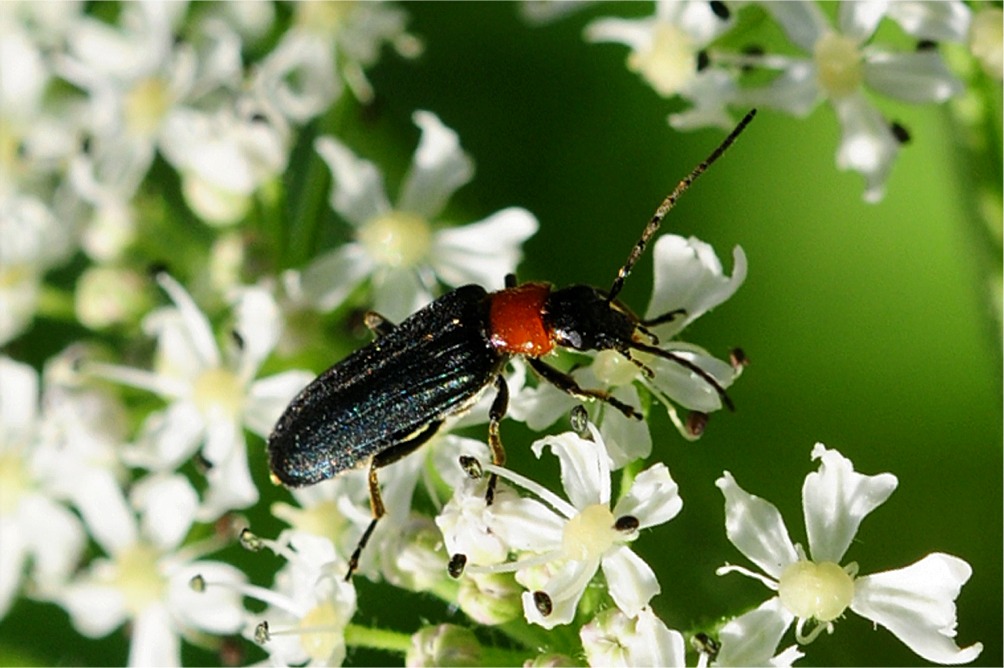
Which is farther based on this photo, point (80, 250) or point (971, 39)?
point (80, 250)

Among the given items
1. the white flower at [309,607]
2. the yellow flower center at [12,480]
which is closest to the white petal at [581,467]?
the white flower at [309,607]

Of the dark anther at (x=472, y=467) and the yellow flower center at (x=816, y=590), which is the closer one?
the yellow flower center at (x=816, y=590)

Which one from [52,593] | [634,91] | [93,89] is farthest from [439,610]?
[93,89]

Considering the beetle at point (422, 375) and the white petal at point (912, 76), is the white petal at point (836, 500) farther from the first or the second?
the white petal at point (912, 76)

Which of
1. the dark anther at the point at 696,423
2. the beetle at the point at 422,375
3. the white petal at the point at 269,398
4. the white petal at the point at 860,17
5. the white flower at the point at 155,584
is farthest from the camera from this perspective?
the white flower at the point at 155,584

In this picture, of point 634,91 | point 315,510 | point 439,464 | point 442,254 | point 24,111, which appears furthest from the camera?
point 24,111

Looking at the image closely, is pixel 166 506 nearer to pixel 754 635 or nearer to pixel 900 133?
pixel 754 635

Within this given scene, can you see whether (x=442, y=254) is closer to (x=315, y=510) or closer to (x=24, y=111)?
(x=315, y=510)
